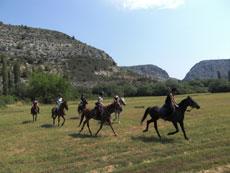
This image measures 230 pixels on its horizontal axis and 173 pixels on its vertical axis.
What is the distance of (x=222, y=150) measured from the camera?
25.1 ft

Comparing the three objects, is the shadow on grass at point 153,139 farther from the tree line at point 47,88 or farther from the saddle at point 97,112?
the tree line at point 47,88

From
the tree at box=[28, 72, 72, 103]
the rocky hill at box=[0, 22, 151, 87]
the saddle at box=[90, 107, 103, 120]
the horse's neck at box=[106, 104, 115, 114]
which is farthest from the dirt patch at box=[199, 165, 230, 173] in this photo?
the rocky hill at box=[0, 22, 151, 87]

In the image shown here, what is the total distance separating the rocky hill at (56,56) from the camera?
3811 inches

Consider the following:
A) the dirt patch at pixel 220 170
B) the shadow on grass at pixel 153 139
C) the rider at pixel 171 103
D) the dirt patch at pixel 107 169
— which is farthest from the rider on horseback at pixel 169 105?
the dirt patch at pixel 107 169

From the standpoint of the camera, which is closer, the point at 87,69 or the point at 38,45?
the point at 87,69

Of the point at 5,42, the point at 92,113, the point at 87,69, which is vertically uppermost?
the point at 5,42

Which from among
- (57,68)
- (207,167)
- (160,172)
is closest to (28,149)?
(160,172)

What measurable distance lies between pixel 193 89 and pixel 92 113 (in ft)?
312

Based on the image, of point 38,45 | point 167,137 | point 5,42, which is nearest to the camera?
point 167,137

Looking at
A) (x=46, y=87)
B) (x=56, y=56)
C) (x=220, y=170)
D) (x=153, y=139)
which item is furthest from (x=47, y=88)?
(x=56, y=56)

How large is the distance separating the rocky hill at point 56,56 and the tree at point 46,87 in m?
31.3

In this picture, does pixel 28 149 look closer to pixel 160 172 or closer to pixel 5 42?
pixel 160 172

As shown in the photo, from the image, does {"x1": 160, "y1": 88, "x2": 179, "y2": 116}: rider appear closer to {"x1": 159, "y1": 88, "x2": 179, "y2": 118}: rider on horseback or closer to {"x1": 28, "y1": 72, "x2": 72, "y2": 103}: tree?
{"x1": 159, "y1": 88, "x2": 179, "y2": 118}: rider on horseback

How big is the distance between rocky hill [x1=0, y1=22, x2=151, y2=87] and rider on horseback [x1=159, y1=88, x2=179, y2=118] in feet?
272
